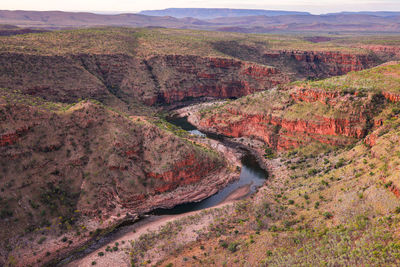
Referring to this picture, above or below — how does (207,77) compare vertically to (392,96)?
above

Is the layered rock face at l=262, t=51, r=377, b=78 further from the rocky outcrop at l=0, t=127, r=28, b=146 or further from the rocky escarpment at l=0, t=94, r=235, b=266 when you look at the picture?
the rocky outcrop at l=0, t=127, r=28, b=146

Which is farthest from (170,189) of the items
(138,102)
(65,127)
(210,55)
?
(210,55)

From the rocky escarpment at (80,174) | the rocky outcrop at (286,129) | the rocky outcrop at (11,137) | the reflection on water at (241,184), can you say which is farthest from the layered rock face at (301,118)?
the rocky outcrop at (11,137)

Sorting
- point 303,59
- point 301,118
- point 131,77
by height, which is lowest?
point 301,118

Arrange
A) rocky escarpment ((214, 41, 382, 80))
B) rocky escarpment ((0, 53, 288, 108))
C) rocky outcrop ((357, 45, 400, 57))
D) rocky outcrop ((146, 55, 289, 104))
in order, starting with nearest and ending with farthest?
rocky escarpment ((0, 53, 288, 108)), rocky outcrop ((146, 55, 289, 104)), rocky escarpment ((214, 41, 382, 80)), rocky outcrop ((357, 45, 400, 57))

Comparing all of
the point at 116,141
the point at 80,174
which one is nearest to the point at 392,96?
the point at 116,141

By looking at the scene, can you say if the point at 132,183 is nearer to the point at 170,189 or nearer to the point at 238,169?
the point at 170,189

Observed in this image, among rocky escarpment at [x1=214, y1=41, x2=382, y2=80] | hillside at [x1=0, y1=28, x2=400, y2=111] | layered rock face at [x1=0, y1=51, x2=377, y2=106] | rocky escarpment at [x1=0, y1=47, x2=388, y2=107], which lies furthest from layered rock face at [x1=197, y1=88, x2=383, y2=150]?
rocky escarpment at [x1=214, y1=41, x2=382, y2=80]

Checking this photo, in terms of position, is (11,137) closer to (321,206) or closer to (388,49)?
(321,206)
